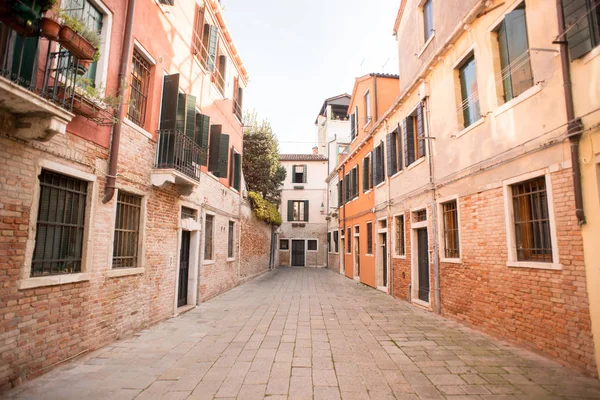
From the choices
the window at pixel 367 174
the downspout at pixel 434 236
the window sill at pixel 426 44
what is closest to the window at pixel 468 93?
the downspout at pixel 434 236

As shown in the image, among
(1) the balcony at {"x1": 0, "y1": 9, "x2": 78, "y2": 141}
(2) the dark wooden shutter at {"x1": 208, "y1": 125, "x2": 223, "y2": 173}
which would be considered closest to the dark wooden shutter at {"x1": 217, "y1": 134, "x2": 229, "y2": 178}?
(2) the dark wooden shutter at {"x1": 208, "y1": 125, "x2": 223, "y2": 173}

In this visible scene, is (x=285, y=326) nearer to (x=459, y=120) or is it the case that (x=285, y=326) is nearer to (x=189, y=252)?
(x=189, y=252)

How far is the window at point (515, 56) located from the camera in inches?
205

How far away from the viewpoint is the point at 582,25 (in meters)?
4.09

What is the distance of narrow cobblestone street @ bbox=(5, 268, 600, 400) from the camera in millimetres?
3463

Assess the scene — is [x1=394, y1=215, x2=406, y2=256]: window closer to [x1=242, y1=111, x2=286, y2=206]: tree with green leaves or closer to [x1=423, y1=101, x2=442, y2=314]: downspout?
[x1=423, y1=101, x2=442, y2=314]: downspout

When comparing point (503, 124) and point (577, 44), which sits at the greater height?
point (577, 44)

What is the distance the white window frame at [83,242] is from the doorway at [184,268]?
3383mm

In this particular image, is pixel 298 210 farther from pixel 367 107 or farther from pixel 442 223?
pixel 442 223

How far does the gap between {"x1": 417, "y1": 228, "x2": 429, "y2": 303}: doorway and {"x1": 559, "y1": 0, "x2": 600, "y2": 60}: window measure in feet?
17.9

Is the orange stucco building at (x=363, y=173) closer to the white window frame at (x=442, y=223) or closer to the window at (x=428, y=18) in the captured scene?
the window at (x=428, y=18)

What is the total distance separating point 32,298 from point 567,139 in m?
6.75

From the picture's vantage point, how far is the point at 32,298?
3.81 metres

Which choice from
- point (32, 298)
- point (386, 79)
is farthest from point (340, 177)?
point (32, 298)
